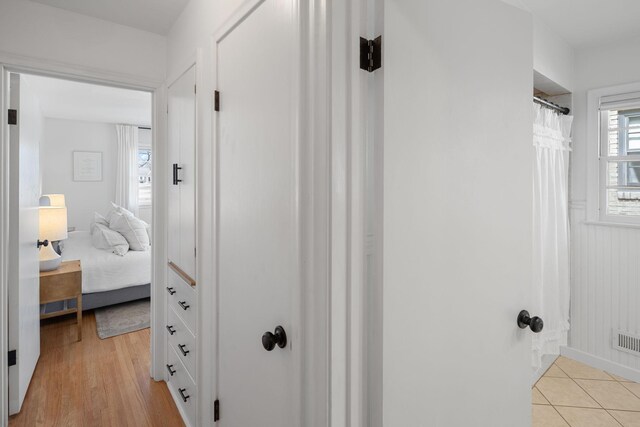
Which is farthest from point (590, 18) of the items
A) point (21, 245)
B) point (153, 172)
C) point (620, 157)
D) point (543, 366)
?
point (21, 245)

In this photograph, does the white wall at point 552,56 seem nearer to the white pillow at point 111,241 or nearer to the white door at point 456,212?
the white door at point 456,212

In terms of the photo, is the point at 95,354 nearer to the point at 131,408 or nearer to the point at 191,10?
the point at 131,408

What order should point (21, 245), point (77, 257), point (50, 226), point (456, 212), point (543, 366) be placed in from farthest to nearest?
1. point (77, 257)
2. point (50, 226)
3. point (543, 366)
4. point (21, 245)
5. point (456, 212)

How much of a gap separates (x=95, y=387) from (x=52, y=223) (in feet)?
4.51

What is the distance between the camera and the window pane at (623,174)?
102 inches

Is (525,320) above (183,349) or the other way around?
above

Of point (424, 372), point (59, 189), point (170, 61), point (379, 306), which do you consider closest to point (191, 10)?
point (170, 61)

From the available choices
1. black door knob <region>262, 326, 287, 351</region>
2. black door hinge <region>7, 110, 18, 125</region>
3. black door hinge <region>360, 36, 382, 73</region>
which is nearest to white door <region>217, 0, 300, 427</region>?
Answer: black door knob <region>262, 326, 287, 351</region>

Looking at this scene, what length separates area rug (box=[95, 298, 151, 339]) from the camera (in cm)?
332

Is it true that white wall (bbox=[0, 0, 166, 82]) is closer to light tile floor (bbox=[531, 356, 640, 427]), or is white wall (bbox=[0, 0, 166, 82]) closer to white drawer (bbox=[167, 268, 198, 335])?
Result: white drawer (bbox=[167, 268, 198, 335])

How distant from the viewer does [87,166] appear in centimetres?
607

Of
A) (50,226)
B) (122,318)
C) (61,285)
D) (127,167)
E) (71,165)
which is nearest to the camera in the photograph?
(50,226)

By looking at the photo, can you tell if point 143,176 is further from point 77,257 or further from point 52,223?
point 52,223

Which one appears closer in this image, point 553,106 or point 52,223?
point 553,106
